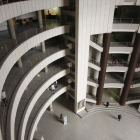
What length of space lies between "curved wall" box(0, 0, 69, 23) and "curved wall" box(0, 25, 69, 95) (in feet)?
7.09

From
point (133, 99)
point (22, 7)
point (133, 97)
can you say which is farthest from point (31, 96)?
point (133, 97)

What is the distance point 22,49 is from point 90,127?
1340 cm

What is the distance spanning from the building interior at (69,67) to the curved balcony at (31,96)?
0.05m

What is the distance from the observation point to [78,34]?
46.7 feet

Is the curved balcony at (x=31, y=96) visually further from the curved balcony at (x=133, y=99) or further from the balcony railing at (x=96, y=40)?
the curved balcony at (x=133, y=99)

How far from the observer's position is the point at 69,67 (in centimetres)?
1784

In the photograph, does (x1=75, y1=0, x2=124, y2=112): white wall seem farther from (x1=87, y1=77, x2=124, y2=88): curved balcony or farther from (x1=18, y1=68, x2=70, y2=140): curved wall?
(x1=87, y1=77, x2=124, y2=88): curved balcony

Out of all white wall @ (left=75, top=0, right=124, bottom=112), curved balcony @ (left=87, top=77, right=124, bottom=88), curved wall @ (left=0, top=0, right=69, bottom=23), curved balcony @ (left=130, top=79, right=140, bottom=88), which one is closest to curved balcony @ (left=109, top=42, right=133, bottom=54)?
white wall @ (left=75, top=0, right=124, bottom=112)

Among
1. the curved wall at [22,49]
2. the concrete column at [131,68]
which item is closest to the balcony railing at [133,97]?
the concrete column at [131,68]

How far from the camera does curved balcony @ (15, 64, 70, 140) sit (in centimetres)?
1104

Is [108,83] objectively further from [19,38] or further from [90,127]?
[19,38]

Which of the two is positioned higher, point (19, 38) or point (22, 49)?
point (19, 38)

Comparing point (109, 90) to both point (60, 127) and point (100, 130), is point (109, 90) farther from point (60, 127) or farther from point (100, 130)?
point (60, 127)

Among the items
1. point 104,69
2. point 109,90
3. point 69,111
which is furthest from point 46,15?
point 109,90
